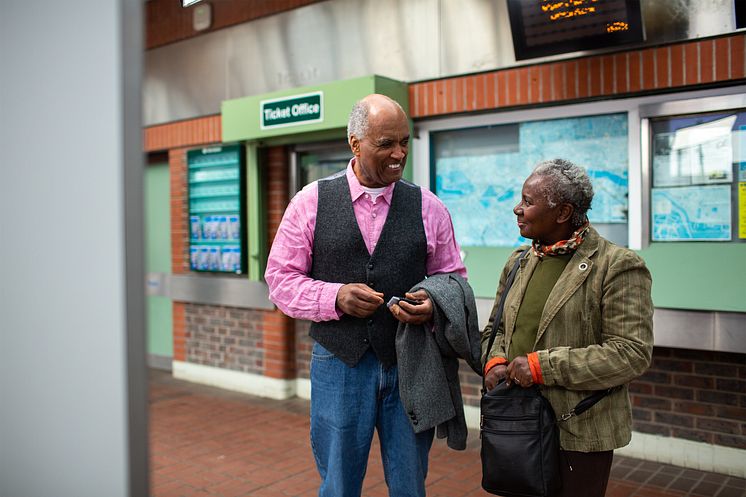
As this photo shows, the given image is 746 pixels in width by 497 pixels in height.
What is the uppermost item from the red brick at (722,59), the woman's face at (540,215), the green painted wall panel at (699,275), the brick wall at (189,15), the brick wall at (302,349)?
the brick wall at (189,15)

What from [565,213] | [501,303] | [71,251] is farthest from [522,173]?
[71,251]

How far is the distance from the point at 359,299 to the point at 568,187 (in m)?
0.83

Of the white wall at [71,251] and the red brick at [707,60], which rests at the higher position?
the red brick at [707,60]

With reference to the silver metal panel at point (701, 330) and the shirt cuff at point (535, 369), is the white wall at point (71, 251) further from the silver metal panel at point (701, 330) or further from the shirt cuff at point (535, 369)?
the silver metal panel at point (701, 330)

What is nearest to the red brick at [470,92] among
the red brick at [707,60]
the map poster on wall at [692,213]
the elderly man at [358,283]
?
the map poster on wall at [692,213]

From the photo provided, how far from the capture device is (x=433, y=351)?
2.46m

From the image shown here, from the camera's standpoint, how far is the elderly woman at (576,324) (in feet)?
7.65

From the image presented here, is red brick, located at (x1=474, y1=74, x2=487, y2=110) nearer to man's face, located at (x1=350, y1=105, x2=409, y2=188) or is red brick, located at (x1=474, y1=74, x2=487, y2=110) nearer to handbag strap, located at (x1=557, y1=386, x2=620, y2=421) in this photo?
man's face, located at (x1=350, y1=105, x2=409, y2=188)

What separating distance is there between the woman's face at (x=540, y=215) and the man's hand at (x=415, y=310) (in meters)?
0.45

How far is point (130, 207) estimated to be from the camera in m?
1.20

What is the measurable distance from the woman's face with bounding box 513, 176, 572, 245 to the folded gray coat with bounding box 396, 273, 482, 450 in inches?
13.6

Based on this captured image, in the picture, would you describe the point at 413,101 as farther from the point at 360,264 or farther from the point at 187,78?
the point at 360,264

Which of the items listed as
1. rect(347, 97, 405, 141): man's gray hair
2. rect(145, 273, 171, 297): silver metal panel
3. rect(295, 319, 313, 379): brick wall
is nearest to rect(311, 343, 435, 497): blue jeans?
rect(347, 97, 405, 141): man's gray hair

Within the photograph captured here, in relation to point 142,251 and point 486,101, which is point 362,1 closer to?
point 486,101
